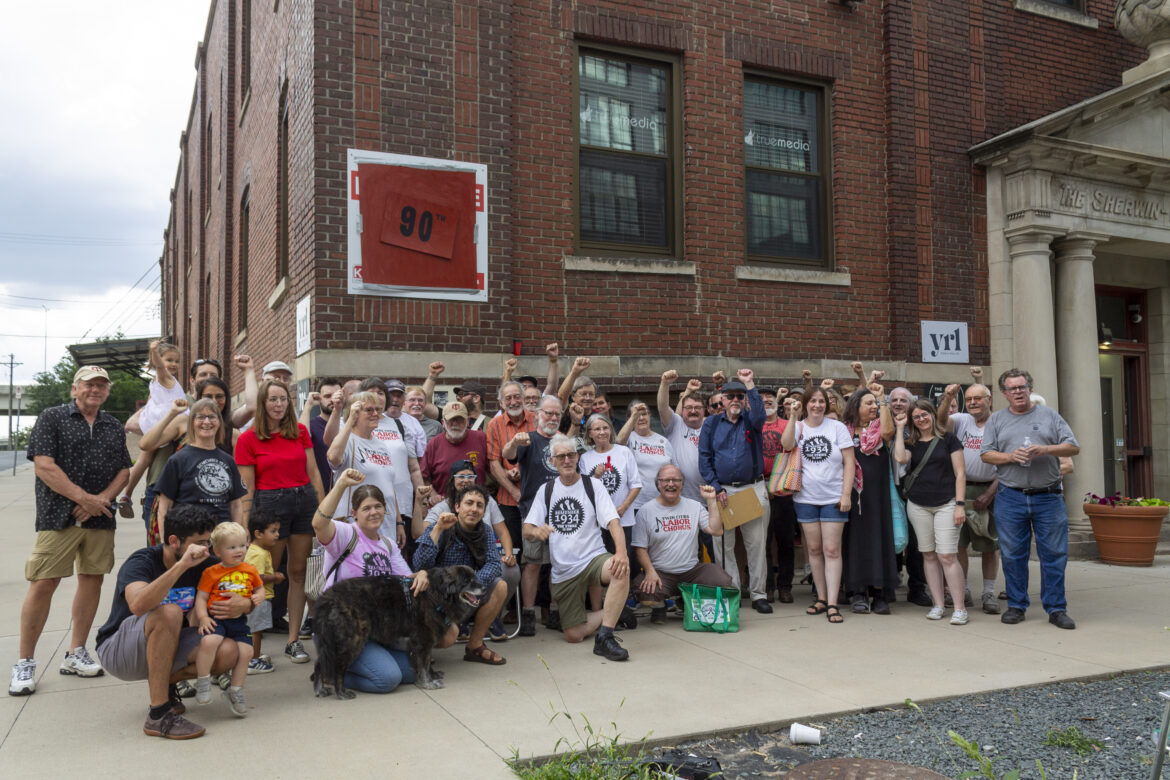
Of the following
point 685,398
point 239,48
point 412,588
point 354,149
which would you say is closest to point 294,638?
point 412,588

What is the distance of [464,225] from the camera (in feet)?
28.8

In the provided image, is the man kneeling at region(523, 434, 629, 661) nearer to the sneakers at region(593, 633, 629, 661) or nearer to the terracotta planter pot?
the sneakers at region(593, 633, 629, 661)

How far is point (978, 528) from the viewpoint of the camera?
25.1ft

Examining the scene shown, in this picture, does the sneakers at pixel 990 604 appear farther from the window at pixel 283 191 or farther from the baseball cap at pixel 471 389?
the window at pixel 283 191

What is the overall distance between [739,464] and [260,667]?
3997 millimetres

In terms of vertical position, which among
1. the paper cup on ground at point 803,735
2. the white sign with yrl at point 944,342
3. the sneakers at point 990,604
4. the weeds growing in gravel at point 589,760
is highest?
the white sign with yrl at point 944,342

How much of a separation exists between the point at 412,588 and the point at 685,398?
3.50 m

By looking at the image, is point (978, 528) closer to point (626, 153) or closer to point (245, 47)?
point (626, 153)

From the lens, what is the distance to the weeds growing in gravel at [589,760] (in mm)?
3830

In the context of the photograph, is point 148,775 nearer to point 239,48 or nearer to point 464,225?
point 464,225

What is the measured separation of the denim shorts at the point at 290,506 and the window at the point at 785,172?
6279 millimetres

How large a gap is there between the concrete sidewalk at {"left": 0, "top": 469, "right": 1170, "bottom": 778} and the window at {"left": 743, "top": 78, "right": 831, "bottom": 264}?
472cm

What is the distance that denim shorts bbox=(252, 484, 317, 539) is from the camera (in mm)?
5852

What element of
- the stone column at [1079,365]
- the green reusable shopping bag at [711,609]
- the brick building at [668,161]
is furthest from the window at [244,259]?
the stone column at [1079,365]
